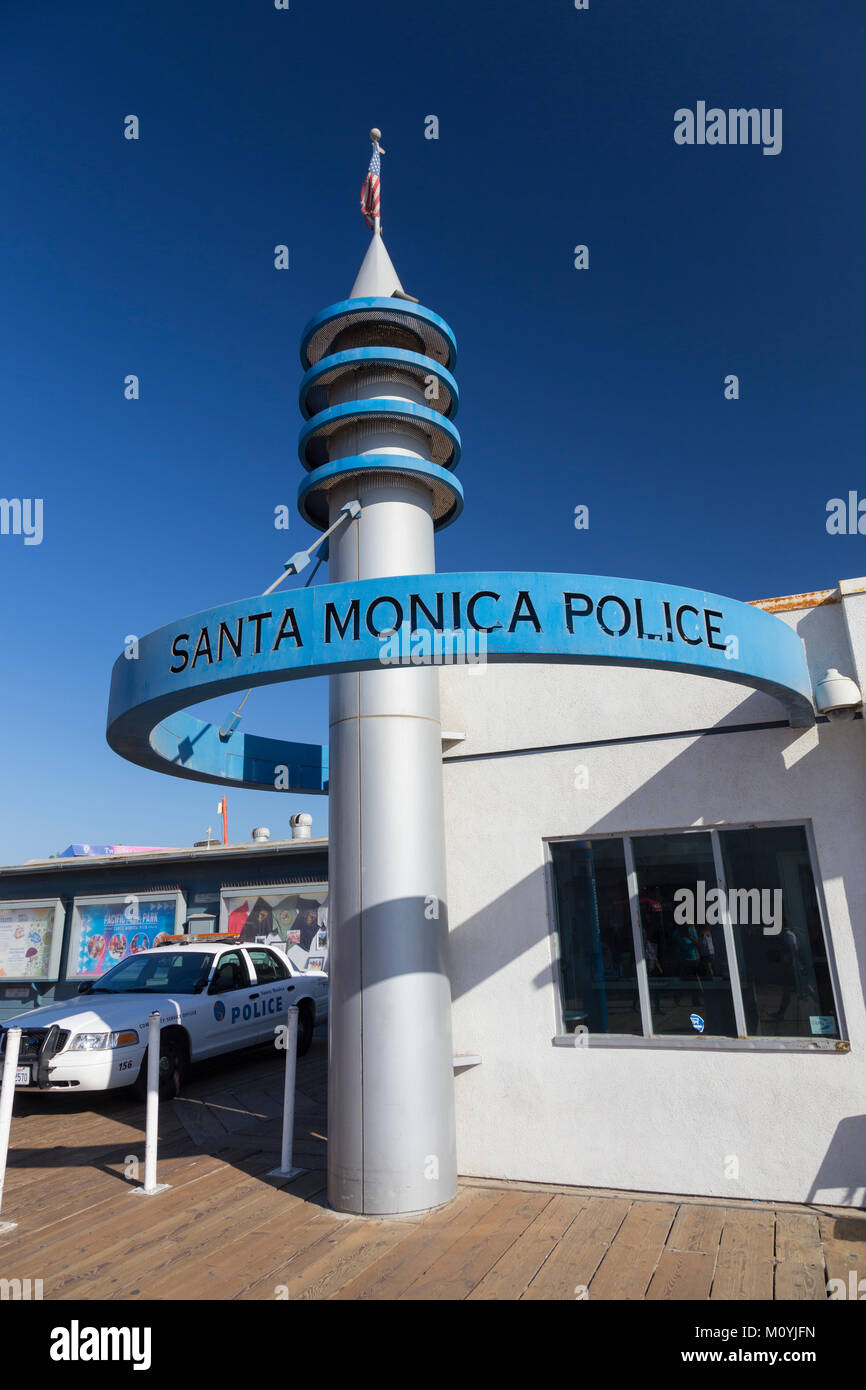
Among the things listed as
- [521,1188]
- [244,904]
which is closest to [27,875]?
[244,904]

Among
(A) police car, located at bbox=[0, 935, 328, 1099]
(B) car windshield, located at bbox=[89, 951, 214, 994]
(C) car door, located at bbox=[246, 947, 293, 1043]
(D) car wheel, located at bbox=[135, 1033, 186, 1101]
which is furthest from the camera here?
(C) car door, located at bbox=[246, 947, 293, 1043]

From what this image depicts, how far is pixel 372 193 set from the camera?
7988mm

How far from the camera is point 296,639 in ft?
15.1

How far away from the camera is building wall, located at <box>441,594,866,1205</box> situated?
5582 millimetres

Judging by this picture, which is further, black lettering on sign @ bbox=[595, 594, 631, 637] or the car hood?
the car hood

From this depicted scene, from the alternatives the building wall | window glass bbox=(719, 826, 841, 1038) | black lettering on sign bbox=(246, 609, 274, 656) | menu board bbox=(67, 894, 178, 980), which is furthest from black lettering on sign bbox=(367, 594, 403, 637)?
menu board bbox=(67, 894, 178, 980)

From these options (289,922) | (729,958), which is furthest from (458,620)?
(289,922)

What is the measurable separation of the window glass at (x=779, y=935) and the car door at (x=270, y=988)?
25.6 feet

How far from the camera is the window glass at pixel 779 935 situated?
5715mm

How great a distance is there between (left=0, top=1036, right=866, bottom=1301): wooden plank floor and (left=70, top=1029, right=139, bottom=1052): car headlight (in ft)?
5.43

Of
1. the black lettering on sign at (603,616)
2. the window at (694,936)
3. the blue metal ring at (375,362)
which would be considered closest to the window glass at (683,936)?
the window at (694,936)

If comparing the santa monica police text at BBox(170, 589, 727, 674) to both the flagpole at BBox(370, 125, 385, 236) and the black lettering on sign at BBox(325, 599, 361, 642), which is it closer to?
the black lettering on sign at BBox(325, 599, 361, 642)

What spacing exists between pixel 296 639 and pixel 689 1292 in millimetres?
4076

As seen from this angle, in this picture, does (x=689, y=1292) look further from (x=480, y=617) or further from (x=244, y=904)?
(x=244, y=904)
